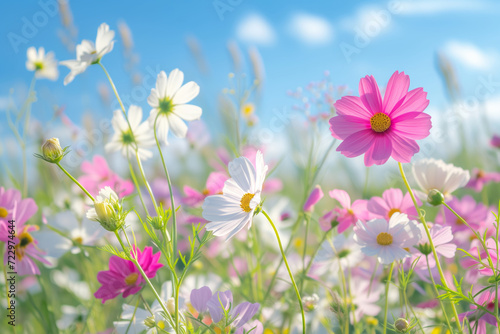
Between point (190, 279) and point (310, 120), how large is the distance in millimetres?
375

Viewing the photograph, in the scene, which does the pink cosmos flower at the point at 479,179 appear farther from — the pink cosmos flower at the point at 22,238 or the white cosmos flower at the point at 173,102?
the pink cosmos flower at the point at 22,238

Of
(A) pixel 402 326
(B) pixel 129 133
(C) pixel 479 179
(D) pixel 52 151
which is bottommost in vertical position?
(A) pixel 402 326

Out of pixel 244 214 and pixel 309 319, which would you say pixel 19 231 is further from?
pixel 309 319

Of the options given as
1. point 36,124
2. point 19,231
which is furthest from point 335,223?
point 36,124

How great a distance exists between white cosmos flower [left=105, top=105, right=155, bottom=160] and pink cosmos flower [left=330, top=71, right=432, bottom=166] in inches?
12.9

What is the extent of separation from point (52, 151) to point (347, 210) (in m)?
0.39

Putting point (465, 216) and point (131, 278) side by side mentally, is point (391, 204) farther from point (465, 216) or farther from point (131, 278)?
point (131, 278)

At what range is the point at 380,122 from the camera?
1.59 ft

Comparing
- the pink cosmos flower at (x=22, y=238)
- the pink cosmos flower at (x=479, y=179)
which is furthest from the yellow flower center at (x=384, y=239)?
the pink cosmos flower at (x=479, y=179)

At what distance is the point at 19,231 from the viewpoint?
2.16 ft

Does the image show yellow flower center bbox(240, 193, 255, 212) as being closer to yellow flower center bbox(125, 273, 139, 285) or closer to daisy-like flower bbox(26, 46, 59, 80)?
yellow flower center bbox(125, 273, 139, 285)

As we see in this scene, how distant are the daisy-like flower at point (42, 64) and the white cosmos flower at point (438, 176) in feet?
2.99

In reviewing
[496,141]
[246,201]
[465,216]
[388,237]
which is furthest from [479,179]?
[246,201]

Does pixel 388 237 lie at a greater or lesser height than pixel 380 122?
lesser
